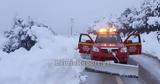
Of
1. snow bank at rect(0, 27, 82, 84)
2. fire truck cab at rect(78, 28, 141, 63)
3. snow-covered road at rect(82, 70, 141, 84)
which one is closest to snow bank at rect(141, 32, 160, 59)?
fire truck cab at rect(78, 28, 141, 63)

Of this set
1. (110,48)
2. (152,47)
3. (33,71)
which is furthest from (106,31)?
(152,47)

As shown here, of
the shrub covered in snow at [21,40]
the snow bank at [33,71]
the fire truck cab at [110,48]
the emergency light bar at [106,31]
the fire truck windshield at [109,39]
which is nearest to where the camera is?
the snow bank at [33,71]

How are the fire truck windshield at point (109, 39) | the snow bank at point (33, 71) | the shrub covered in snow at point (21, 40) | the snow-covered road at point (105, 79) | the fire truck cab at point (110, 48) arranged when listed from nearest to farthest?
the snow bank at point (33, 71) < the snow-covered road at point (105, 79) < the fire truck cab at point (110, 48) < the fire truck windshield at point (109, 39) < the shrub covered in snow at point (21, 40)

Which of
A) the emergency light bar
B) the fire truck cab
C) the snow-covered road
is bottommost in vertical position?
the snow-covered road

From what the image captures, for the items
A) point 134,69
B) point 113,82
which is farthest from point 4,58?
point 134,69

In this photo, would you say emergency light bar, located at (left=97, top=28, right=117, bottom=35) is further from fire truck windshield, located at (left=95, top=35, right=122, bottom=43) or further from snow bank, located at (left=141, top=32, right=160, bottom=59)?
snow bank, located at (left=141, top=32, right=160, bottom=59)

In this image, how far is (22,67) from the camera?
1228 cm

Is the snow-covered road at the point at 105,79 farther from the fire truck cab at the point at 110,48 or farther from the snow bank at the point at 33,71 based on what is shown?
the fire truck cab at the point at 110,48

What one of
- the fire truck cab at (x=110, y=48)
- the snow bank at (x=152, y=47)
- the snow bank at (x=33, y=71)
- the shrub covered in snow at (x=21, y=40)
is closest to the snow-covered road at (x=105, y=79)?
the snow bank at (x=33, y=71)

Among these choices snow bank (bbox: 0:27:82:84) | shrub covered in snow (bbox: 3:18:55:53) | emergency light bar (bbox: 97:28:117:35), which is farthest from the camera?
shrub covered in snow (bbox: 3:18:55:53)

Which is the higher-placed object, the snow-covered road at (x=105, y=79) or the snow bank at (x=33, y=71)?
the snow bank at (x=33, y=71)

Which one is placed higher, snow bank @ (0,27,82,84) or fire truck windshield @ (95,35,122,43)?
fire truck windshield @ (95,35,122,43)

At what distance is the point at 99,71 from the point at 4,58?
14.9 feet

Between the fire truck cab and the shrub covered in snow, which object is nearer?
the fire truck cab
